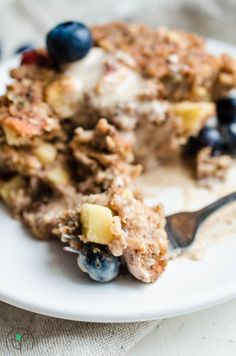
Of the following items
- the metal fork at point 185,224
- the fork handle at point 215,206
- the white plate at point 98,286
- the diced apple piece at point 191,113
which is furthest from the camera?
the diced apple piece at point 191,113

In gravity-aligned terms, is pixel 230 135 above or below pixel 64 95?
below

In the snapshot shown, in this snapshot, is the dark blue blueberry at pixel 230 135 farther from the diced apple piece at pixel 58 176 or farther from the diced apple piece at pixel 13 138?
the diced apple piece at pixel 13 138

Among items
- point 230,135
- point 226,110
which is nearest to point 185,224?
point 230,135

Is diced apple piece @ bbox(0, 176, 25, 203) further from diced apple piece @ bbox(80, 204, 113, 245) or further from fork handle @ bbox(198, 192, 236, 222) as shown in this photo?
fork handle @ bbox(198, 192, 236, 222)

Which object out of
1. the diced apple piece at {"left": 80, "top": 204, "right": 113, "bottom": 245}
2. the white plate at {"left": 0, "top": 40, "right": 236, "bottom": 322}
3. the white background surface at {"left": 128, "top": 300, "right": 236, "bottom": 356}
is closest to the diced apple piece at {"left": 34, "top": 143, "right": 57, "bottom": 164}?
the white plate at {"left": 0, "top": 40, "right": 236, "bottom": 322}

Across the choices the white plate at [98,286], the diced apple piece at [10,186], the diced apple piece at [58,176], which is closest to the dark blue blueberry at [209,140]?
the white plate at [98,286]

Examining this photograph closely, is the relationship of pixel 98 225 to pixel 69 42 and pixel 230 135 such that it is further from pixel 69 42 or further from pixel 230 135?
pixel 230 135
